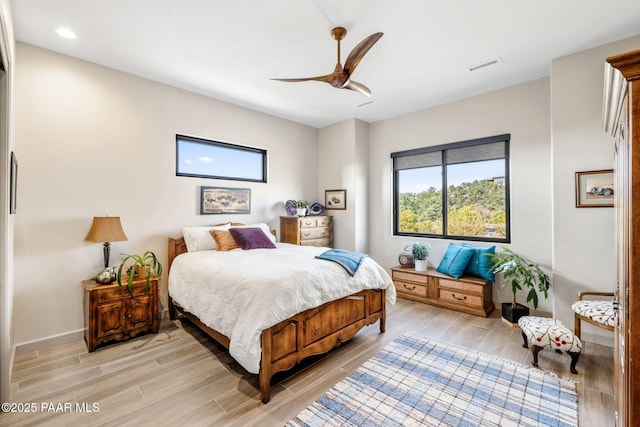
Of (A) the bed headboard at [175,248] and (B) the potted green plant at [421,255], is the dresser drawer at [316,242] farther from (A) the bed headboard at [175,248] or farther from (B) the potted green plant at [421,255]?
(A) the bed headboard at [175,248]

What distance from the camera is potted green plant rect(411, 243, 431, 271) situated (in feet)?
14.5

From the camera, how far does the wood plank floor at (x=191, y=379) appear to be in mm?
1924

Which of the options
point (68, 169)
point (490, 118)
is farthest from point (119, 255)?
point (490, 118)

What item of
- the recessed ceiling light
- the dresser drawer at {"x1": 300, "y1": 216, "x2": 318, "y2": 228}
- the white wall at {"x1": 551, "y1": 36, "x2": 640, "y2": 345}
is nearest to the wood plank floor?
the white wall at {"x1": 551, "y1": 36, "x2": 640, "y2": 345}

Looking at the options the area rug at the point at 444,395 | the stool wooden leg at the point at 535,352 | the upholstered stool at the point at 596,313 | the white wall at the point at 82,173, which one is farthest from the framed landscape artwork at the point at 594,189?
the white wall at the point at 82,173

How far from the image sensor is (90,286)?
280cm

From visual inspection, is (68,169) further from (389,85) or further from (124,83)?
(389,85)

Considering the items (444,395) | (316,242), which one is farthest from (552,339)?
(316,242)

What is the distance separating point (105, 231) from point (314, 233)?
119 inches

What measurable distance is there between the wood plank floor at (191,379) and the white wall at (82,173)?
73 centimetres

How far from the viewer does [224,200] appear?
4312mm

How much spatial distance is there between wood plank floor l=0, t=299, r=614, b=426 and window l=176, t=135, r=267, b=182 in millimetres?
2176

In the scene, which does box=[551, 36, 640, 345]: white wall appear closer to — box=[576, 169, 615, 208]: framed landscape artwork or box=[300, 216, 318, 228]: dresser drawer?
box=[576, 169, 615, 208]: framed landscape artwork

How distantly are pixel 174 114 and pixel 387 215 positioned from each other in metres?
3.78
